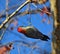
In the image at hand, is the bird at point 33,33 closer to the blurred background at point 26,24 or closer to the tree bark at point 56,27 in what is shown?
the blurred background at point 26,24

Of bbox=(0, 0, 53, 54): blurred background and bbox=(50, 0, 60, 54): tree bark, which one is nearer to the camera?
bbox=(50, 0, 60, 54): tree bark

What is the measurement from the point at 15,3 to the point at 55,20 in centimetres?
63

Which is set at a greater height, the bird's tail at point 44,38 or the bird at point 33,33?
the bird at point 33,33

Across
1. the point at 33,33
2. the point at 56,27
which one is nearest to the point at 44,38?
the point at 33,33

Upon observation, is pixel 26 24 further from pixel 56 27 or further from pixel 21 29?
pixel 56 27

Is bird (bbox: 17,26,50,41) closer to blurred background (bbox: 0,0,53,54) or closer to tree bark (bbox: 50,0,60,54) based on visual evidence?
blurred background (bbox: 0,0,53,54)

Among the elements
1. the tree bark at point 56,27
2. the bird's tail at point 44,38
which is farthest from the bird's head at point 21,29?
the tree bark at point 56,27

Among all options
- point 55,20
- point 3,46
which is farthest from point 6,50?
point 55,20

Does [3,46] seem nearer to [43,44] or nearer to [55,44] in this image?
[43,44]

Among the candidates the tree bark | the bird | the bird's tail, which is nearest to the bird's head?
the bird

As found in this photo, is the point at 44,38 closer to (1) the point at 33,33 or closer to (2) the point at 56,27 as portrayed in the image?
(1) the point at 33,33

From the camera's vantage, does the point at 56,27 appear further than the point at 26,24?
No

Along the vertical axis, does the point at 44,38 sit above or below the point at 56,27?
below

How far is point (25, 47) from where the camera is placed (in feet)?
5.16
